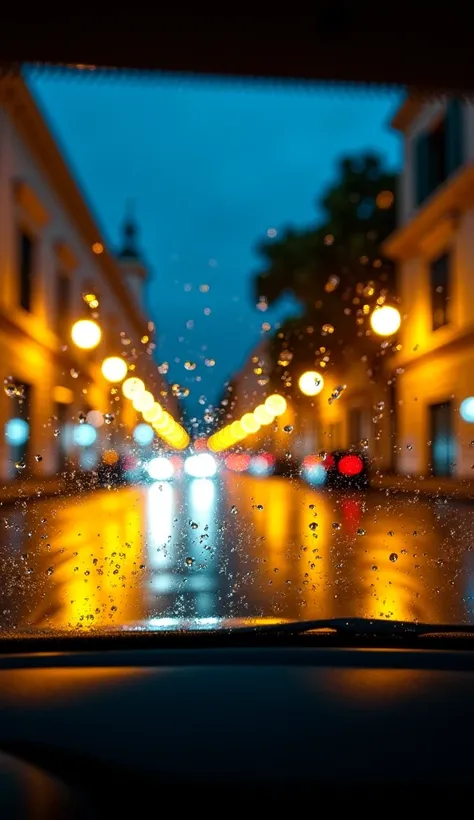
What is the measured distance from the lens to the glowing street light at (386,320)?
7004 mm

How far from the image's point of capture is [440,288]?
22.5 meters

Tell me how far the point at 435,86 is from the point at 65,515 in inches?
152

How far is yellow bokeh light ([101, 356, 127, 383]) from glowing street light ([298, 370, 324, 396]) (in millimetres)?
1420

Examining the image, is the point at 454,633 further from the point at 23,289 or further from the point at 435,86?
the point at 23,289

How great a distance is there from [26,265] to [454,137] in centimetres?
1129

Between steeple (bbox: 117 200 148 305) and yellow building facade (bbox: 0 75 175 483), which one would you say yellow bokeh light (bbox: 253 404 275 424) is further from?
steeple (bbox: 117 200 148 305)

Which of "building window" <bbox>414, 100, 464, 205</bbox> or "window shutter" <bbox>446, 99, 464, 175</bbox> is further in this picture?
"building window" <bbox>414, 100, 464, 205</bbox>

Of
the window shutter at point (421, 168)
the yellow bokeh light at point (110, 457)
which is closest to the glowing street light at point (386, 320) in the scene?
the yellow bokeh light at point (110, 457)

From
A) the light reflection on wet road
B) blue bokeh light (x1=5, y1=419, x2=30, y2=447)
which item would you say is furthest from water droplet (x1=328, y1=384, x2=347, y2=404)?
blue bokeh light (x1=5, y1=419, x2=30, y2=447)

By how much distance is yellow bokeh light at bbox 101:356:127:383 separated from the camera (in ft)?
22.0

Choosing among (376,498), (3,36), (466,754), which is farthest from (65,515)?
(466,754)

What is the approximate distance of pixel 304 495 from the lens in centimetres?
681

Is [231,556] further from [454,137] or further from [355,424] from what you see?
[454,137]

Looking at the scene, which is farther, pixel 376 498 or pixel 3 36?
pixel 376 498
